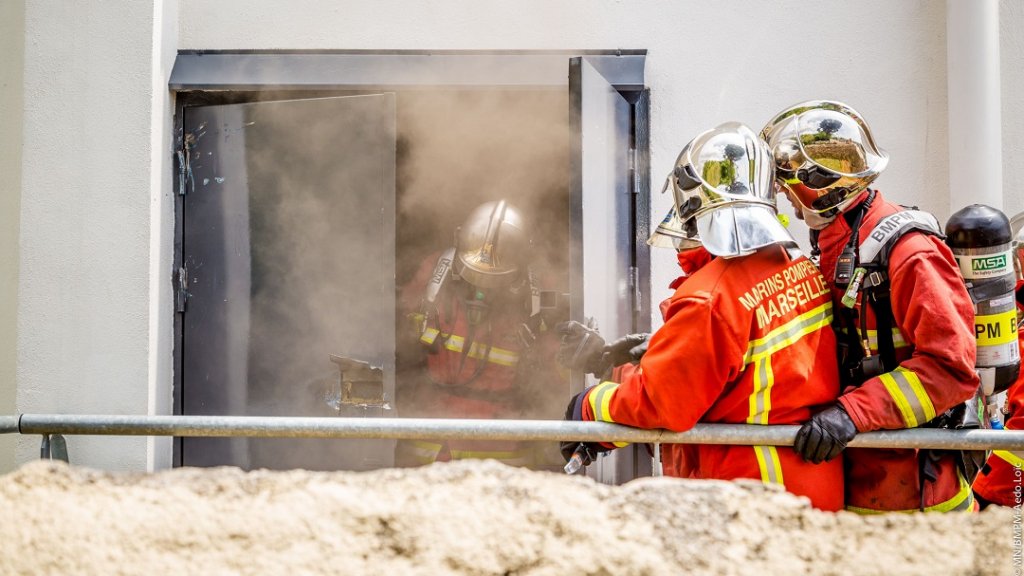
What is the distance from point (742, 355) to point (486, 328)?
9.08ft

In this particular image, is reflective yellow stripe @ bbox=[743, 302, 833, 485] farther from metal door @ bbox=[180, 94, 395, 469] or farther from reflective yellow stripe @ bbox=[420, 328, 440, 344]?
reflective yellow stripe @ bbox=[420, 328, 440, 344]

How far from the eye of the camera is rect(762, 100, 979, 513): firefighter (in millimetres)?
2207

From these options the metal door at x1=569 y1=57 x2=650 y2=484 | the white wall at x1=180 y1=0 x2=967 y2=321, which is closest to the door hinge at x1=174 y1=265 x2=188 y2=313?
the white wall at x1=180 y1=0 x2=967 y2=321

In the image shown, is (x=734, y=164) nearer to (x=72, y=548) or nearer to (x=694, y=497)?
(x=694, y=497)

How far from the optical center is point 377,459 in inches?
178

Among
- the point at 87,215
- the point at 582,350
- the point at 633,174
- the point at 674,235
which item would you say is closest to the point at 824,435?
the point at 674,235

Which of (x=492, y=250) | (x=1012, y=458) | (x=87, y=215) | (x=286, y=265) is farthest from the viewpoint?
(x=492, y=250)

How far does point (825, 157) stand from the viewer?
264cm

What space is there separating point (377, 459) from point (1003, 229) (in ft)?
9.99

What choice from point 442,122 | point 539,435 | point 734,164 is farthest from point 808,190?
point 442,122

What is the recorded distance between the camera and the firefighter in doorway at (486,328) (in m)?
4.80

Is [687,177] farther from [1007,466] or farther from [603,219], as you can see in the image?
[1007,466]

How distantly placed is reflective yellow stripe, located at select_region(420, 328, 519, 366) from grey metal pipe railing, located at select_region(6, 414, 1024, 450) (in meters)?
2.53

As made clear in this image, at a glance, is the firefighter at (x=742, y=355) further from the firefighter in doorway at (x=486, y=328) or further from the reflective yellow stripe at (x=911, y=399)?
the firefighter in doorway at (x=486, y=328)
